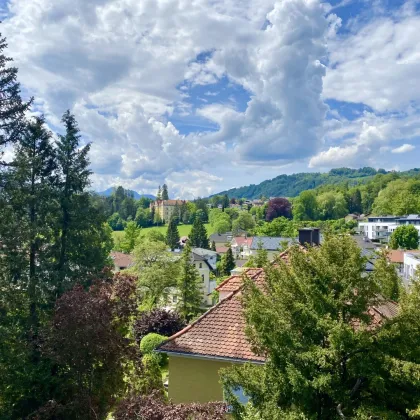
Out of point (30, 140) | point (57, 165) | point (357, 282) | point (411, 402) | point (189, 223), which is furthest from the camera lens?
point (189, 223)

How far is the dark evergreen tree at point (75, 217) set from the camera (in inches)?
787

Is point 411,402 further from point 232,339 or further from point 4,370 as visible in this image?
point 4,370

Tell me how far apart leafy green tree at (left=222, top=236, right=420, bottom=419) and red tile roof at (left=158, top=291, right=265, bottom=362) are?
3124 millimetres

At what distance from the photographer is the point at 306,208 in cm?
13700

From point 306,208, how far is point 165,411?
134422 mm

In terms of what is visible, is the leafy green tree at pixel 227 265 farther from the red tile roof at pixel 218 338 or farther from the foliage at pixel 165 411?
the foliage at pixel 165 411

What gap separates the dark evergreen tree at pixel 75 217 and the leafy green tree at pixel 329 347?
567 inches

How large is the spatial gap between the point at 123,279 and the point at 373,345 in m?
8.34

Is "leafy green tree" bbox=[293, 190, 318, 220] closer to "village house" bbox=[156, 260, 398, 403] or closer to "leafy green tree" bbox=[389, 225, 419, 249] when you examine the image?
"leafy green tree" bbox=[389, 225, 419, 249]

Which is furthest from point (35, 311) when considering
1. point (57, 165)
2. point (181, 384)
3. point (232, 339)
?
point (232, 339)

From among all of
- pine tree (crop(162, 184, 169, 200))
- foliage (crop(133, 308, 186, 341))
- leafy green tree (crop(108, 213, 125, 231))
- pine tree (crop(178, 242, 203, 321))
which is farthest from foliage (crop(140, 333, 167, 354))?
pine tree (crop(162, 184, 169, 200))

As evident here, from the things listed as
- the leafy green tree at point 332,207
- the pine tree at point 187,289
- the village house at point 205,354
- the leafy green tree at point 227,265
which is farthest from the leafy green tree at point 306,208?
the village house at point 205,354

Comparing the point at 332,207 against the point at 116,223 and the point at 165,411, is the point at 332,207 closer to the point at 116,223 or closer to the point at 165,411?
the point at 116,223

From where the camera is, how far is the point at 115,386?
468 inches
